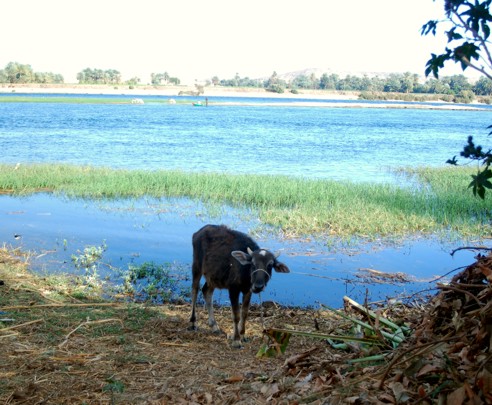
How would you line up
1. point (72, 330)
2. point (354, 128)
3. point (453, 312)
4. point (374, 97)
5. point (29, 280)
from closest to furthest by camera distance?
point (453, 312), point (72, 330), point (29, 280), point (354, 128), point (374, 97)

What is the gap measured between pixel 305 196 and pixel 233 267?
9.47 meters

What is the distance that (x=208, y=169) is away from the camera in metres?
26.5

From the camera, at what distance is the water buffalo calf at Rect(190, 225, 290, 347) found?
25.8 ft

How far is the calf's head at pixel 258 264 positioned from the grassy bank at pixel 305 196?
620 centimetres

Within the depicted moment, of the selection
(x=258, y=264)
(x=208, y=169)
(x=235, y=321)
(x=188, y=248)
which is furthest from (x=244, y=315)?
(x=208, y=169)

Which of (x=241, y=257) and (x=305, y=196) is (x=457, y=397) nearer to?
(x=241, y=257)

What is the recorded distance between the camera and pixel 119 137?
39.9 meters

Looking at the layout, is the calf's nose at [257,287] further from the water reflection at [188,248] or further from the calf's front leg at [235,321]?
the water reflection at [188,248]

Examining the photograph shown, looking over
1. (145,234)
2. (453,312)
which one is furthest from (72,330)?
(145,234)

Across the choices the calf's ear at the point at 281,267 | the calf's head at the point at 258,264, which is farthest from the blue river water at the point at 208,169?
the calf's head at the point at 258,264

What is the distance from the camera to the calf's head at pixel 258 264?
7.73 meters

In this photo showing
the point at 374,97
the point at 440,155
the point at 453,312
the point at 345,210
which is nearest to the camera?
the point at 453,312

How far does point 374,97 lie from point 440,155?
107 m

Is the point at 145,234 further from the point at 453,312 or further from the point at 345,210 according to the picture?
the point at 453,312
